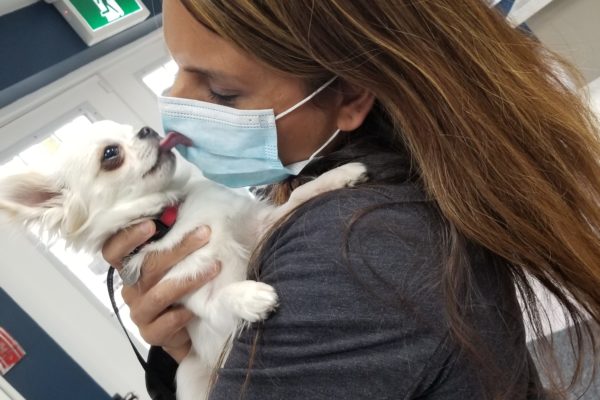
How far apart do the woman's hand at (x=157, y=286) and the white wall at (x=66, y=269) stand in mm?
1535

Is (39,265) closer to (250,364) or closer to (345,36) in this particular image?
(250,364)

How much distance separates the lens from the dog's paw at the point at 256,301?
0.77 metres

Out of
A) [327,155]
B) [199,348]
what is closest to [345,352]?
[327,155]

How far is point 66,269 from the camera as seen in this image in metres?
2.66

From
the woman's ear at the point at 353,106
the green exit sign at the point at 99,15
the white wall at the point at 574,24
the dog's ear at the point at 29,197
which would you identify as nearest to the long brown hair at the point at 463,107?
the woman's ear at the point at 353,106

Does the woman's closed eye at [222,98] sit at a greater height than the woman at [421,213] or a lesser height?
greater

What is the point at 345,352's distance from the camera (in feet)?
2.20

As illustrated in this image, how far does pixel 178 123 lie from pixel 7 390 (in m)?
1.74

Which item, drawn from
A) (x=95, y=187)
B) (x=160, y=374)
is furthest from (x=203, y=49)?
(x=160, y=374)

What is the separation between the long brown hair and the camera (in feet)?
2.30

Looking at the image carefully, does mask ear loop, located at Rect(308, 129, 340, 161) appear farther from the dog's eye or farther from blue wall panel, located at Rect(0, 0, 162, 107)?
blue wall panel, located at Rect(0, 0, 162, 107)

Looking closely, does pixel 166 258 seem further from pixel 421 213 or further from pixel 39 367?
pixel 39 367

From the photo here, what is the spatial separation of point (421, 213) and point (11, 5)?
2.15 meters

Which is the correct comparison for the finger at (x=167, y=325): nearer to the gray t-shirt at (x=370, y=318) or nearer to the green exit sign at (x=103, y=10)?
the gray t-shirt at (x=370, y=318)
